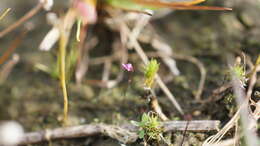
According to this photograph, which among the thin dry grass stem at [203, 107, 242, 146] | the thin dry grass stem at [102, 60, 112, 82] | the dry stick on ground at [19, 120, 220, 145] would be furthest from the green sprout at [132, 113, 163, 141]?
the thin dry grass stem at [102, 60, 112, 82]

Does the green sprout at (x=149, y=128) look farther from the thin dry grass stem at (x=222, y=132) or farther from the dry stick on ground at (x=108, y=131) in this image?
the thin dry grass stem at (x=222, y=132)

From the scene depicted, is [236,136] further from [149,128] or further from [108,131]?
[108,131]

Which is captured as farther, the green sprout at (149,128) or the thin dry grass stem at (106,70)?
the thin dry grass stem at (106,70)

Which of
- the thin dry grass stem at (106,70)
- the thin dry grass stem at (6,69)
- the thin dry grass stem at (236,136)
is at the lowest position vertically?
the thin dry grass stem at (236,136)

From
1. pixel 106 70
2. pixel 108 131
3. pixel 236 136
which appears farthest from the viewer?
pixel 106 70

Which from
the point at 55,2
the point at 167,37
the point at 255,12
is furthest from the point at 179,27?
the point at 55,2

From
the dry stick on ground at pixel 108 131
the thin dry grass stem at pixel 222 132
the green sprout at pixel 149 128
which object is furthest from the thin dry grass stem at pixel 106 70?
the thin dry grass stem at pixel 222 132


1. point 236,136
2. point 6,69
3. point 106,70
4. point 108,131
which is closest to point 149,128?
point 108,131

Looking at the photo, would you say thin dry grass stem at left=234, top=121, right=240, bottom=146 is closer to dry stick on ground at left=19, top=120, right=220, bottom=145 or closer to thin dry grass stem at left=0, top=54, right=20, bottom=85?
dry stick on ground at left=19, top=120, right=220, bottom=145

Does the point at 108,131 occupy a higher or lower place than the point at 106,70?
lower
